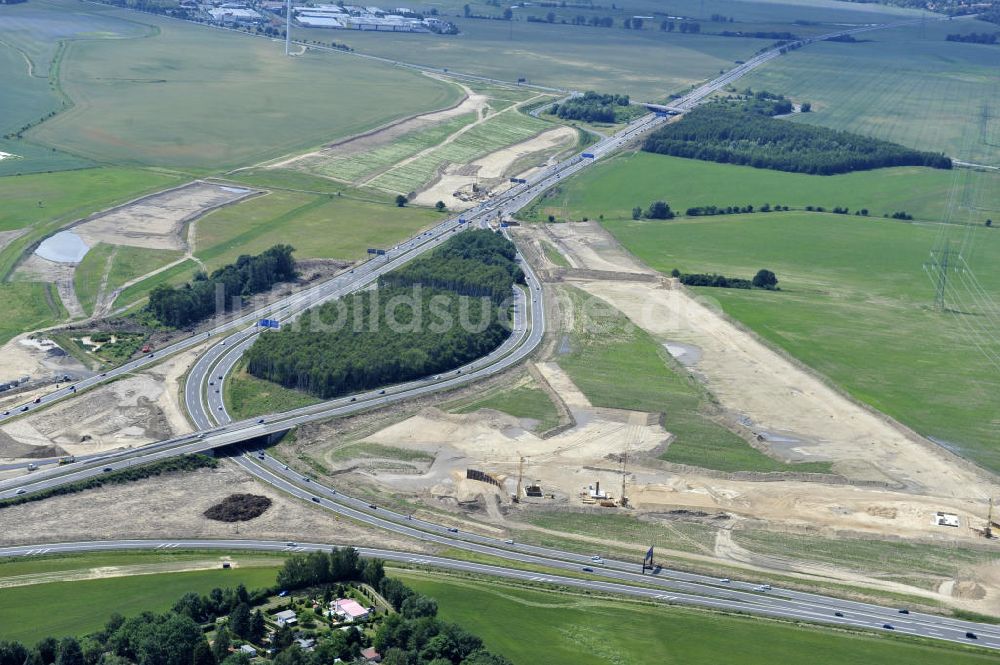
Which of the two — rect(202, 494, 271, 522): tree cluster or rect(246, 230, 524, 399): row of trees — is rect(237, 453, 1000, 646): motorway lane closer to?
rect(202, 494, 271, 522): tree cluster

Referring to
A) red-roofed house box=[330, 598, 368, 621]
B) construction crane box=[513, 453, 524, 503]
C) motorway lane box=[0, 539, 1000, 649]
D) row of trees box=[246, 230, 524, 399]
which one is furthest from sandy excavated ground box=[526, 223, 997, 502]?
red-roofed house box=[330, 598, 368, 621]

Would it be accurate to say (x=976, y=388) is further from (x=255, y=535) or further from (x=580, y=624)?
(x=255, y=535)

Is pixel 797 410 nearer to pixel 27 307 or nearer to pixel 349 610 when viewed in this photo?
pixel 349 610

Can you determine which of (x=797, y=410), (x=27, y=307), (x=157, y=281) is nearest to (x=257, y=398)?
Answer: (x=27, y=307)

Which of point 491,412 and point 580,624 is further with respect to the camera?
point 491,412

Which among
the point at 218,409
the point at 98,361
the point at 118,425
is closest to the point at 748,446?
the point at 218,409

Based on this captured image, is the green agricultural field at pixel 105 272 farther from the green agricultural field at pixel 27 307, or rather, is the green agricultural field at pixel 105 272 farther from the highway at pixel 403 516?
the highway at pixel 403 516

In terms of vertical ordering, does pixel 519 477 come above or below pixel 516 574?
above
